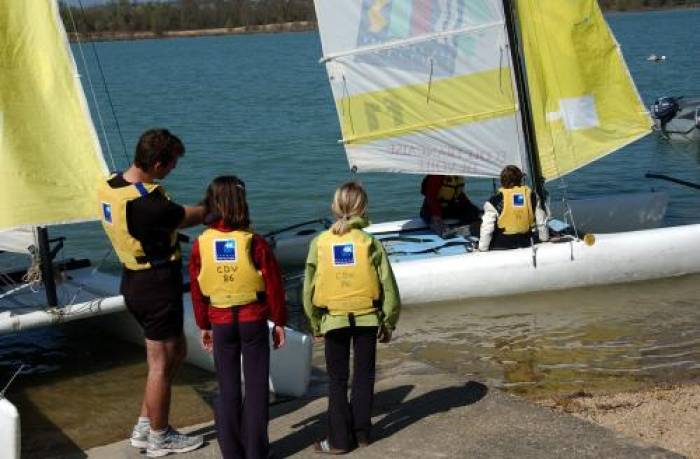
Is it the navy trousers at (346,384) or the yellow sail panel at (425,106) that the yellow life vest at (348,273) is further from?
the yellow sail panel at (425,106)

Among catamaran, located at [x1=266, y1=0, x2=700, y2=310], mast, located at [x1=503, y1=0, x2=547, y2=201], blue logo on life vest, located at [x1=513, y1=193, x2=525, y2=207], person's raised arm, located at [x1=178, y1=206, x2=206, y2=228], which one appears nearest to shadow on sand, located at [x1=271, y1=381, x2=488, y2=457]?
person's raised arm, located at [x1=178, y1=206, x2=206, y2=228]

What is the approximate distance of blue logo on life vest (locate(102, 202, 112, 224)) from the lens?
493 cm

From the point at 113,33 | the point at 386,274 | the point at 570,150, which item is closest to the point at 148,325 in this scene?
the point at 386,274

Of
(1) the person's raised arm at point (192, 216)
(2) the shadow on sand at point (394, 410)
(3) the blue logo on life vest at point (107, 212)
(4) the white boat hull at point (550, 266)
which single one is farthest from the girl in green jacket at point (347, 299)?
(4) the white boat hull at point (550, 266)

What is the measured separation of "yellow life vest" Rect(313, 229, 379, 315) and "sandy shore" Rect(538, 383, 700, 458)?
54.0 inches

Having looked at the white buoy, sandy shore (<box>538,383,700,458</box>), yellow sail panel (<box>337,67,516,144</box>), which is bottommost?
sandy shore (<box>538,383,700,458</box>)

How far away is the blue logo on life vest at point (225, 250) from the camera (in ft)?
14.9

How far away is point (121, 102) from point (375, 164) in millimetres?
20555

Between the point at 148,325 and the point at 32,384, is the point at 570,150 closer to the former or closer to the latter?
the point at 32,384

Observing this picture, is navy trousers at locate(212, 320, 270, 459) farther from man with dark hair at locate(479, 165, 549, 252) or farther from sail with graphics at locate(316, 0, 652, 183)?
sail with graphics at locate(316, 0, 652, 183)

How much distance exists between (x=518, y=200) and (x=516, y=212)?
0.11 m

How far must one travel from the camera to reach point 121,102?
29.1 m

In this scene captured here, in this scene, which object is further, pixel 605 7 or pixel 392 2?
pixel 605 7

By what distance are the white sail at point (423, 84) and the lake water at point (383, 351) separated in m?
1.57
